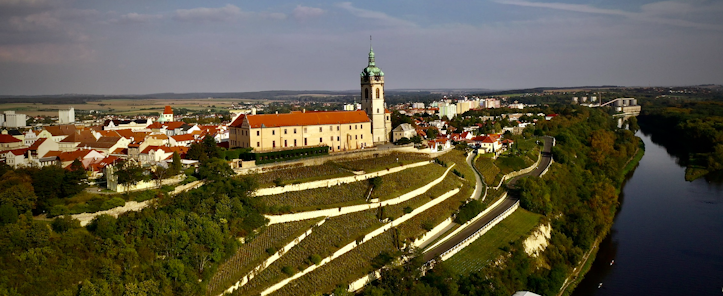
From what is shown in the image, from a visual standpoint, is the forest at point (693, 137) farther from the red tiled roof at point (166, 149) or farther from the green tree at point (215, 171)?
the red tiled roof at point (166, 149)

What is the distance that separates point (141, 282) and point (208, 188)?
8.08 metres

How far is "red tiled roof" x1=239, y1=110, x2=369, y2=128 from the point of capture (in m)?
35.8

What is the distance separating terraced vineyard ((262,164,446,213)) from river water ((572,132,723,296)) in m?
11.0

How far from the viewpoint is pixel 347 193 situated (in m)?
29.5

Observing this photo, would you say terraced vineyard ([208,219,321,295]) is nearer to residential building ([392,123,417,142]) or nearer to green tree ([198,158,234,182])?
green tree ([198,158,234,182])

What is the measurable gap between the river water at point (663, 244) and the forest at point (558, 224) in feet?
4.21

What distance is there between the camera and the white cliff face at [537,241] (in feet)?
97.7

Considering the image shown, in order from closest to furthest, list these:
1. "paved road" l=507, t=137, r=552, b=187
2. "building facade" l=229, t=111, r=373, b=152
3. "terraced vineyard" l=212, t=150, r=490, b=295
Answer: "terraced vineyard" l=212, t=150, r=490, b=295 → "building facade" l=229, t=111, r=373, b=152 → "paved road" l=507, t=137, r=552, b=187

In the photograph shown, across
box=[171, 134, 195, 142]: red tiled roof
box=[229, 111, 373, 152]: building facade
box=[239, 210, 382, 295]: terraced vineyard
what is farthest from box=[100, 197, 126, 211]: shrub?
box=[171, 134, 195, 142]: red tiled roof

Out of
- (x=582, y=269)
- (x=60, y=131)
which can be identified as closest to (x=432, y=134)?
(x=582, y=269)

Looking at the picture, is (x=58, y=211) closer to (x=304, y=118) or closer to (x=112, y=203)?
(x=112, y=203)

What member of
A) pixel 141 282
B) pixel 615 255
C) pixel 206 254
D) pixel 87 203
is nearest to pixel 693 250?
pixel 615 255

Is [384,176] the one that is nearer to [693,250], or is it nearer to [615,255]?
[615,255]

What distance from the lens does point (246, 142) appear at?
1403 inches
